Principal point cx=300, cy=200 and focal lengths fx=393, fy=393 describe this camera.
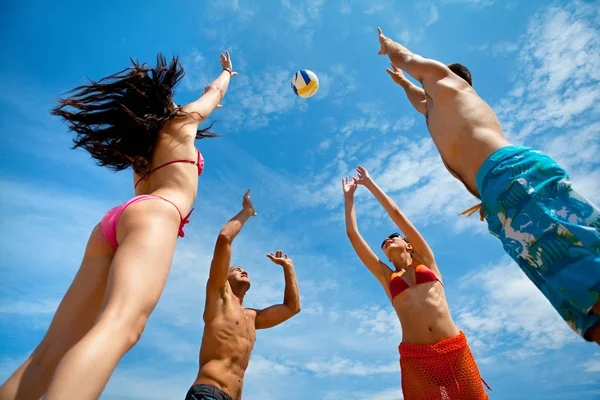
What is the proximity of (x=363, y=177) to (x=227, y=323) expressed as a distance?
12.1ft

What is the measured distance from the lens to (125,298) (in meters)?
1.98

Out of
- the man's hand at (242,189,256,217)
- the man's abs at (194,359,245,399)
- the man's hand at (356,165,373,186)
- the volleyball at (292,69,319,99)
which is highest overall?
the volleyball at (292,69,319,99)

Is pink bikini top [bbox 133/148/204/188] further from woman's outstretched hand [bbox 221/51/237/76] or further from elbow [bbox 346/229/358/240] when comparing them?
elbow [bbox 346/229/358/240]

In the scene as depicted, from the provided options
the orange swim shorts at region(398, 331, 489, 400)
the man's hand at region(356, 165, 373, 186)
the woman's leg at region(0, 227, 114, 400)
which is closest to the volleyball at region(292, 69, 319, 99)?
the man's hand at region(356, 165, 373, 186)

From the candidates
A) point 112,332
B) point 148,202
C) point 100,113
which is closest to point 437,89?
point 148,202

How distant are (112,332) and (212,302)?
4.91m

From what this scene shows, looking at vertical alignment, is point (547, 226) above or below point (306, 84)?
below

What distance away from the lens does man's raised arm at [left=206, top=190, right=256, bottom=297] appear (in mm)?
6438

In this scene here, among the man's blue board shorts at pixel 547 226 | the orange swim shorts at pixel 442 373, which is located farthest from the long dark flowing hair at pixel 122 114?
the orange swim shorts at pixel 442 373

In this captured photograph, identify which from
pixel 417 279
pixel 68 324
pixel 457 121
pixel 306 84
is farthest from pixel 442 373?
pixel 306 84

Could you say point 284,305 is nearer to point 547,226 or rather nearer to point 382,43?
point 382,43

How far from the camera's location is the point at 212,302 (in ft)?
21.6

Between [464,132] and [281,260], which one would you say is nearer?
[464,132]

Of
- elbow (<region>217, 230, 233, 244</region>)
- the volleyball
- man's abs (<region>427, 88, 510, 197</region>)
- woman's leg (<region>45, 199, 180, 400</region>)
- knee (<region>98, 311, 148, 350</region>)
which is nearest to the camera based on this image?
woman's leg (<region>45, 199, 180, 400</region>)
